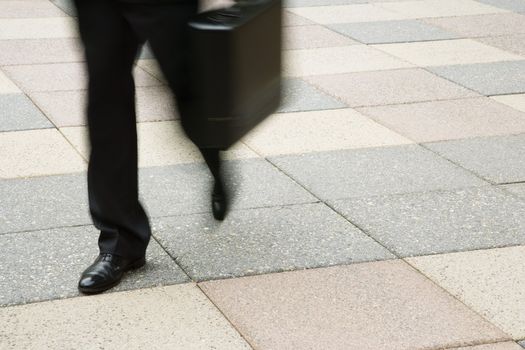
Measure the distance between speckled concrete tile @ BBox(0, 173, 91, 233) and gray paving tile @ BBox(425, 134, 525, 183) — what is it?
81.1 inches

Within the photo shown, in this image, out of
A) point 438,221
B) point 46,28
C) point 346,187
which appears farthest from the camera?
point 46,28

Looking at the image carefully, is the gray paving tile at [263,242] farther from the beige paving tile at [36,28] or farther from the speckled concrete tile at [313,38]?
the beige paving tile at [36,28]

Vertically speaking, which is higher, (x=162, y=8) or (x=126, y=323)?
(x=162, y=8)

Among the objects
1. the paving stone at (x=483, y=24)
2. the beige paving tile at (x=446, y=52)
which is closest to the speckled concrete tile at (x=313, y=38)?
the beige paving tile at (x=446, y=52)

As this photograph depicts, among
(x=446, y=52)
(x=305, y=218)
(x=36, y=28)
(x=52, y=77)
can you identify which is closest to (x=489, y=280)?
(x=305, y=218)

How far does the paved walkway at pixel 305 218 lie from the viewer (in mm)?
4059

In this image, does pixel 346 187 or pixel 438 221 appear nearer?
pixel 438 221

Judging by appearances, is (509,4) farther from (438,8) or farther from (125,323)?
(125,323)

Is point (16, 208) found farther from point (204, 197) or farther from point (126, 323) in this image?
point (126, 323)

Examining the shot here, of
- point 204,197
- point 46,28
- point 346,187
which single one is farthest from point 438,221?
point 46,28

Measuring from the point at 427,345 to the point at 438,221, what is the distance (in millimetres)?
1279

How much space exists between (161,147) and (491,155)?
1.86 meters

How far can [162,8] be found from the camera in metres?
4.12

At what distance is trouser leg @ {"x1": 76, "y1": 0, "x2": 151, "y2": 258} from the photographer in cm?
410
